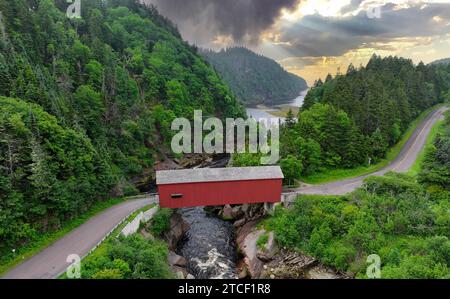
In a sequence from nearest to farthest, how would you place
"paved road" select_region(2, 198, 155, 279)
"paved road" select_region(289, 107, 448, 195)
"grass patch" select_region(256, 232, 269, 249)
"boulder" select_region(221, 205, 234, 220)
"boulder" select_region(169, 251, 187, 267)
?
"paved road" select_region(2, 198, 155, 279)
"boulder" select_region(169, 251, 187, 267)
"grass patch" select_region(256, 232, 269, 249)
"paved road" select_region(289, 107, 448, 195)
"boulder" select_region(221, 205, 234, 220)

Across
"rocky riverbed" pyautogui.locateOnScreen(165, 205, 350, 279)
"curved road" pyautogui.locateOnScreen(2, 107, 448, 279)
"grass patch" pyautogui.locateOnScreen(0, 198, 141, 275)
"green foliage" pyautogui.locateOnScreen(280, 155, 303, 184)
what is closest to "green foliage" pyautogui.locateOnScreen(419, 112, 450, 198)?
"curved road" pyautogui.locateOnScreen(2, 107, 448, 279)

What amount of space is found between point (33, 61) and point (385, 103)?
55457 mm

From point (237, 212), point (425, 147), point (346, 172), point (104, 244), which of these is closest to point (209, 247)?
point (237, 212)

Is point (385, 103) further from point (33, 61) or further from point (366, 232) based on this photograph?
point (33, 61)

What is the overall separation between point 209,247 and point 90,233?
1273cm

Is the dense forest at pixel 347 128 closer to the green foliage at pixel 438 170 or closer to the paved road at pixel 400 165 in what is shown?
the paved road at pixel 400 165

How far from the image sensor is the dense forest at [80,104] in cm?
2728

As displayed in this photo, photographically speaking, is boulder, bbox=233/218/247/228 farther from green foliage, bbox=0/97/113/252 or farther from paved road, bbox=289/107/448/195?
green foliage, bbox=0/97/113/252

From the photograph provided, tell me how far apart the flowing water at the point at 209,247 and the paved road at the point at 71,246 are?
7273 millimetres

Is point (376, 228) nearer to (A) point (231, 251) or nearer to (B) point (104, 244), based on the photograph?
(A) point (231, 251)

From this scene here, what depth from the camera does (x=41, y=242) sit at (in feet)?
85.5

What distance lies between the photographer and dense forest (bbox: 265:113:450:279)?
22875mm
